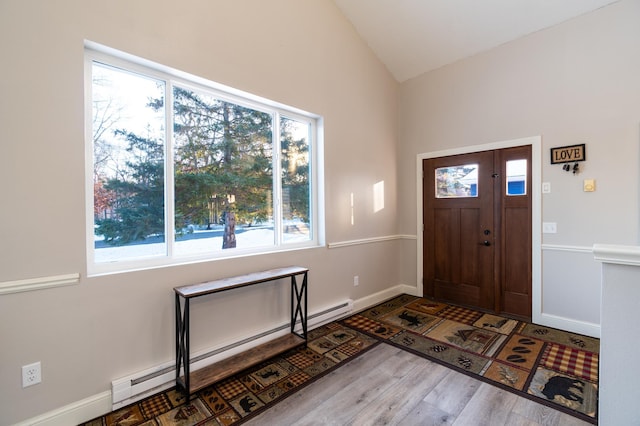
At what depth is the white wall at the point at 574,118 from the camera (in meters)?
2.86

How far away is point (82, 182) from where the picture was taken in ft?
6.30

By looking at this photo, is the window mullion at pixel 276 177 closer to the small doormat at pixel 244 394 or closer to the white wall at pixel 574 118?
the small doormat at pixel 244 394

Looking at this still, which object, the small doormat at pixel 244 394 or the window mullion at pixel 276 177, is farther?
the window mullion at pixel 276 177

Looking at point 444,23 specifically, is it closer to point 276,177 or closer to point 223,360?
point 276,177

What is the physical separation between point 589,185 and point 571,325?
1.50m

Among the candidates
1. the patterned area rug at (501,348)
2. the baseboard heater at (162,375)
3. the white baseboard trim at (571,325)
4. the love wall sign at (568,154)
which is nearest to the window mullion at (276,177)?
the baseboard heater at (162,375)

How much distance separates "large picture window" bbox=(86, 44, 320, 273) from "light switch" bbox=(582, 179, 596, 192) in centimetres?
299

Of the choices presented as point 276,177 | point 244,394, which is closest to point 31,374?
point 244,394

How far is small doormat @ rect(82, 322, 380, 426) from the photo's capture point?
1934 millimetres

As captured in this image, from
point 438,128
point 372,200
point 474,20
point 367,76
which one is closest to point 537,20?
point 474,20

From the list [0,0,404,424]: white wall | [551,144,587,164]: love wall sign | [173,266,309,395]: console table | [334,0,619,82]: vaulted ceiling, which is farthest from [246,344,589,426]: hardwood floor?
[334,0,619,82]: vaulted ceiling

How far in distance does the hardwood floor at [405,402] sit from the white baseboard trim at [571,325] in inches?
64.4

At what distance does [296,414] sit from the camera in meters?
1.99

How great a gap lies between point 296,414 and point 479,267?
3.01 meters
